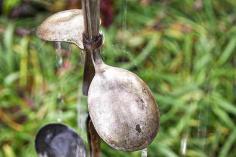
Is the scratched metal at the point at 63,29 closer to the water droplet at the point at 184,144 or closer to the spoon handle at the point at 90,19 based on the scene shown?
the spoon handle at the point at 90,19

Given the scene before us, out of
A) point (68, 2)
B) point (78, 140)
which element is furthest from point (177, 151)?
point (78, 140)

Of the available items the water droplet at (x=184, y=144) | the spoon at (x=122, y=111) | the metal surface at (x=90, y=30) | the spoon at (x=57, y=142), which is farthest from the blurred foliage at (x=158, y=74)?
the spoon at (x=122, y=111)

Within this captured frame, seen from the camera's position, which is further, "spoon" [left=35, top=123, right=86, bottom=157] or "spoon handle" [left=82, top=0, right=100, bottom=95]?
"spoon" [left=35, top=123, right=86, bottom=157]

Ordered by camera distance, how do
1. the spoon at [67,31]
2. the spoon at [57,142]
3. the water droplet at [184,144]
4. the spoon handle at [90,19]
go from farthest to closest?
the water droplet at [184,144], the spoon at [57,142], the spoon at [67,31], the spoon handle at [90,19]

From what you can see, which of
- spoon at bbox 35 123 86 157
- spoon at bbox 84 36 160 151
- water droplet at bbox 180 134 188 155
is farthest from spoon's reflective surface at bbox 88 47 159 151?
water droplet at bbox 180 134 188 155

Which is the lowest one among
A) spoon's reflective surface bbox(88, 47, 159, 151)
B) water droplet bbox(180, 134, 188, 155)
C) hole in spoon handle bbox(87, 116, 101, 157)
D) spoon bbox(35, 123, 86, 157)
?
water droplet bbox(180, 134, 188, 155)

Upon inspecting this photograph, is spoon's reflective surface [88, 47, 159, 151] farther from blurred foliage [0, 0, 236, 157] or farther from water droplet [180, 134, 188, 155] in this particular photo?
water droplet [180, 134, 188, 155]

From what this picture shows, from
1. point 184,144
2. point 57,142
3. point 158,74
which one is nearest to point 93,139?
point 57,142
